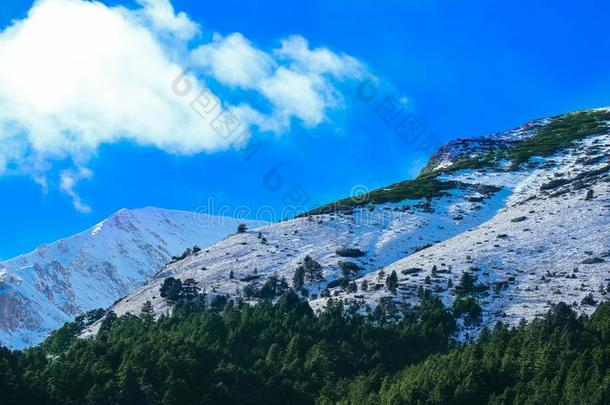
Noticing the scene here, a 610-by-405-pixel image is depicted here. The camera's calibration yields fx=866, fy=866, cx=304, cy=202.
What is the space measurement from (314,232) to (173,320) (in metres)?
43.3

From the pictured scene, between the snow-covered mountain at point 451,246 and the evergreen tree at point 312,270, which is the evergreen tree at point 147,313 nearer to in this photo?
the snow-covered mountain at point 451,246

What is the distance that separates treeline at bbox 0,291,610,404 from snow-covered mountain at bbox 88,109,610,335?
292 inches

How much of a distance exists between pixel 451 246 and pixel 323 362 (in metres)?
45.8

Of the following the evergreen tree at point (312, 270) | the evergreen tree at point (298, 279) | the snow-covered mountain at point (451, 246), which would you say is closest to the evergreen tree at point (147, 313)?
the snow-covered mountain at point (451, 246)

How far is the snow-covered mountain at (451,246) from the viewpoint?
108062 mm

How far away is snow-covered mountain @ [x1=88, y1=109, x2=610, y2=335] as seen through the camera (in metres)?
108

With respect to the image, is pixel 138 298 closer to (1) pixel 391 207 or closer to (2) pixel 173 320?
(2) pixel 173 320

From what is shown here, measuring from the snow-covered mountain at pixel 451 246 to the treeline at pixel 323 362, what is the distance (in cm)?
741

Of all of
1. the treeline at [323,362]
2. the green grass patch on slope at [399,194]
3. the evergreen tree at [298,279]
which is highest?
the green grass patch on slope at [399,194]

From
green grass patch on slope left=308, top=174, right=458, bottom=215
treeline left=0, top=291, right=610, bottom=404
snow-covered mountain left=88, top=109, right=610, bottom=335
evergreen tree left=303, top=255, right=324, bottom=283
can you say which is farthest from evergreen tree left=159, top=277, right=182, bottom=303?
green grass patch on slope left=308, top=174, right=458, bottom=215

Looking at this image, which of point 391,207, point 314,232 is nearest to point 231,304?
point 314,232

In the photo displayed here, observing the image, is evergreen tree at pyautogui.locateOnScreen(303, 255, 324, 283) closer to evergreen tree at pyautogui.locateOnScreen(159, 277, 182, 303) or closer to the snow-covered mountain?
the snow-covered mountain

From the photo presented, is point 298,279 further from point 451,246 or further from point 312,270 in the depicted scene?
point 451,246

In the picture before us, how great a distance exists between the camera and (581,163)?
175m
